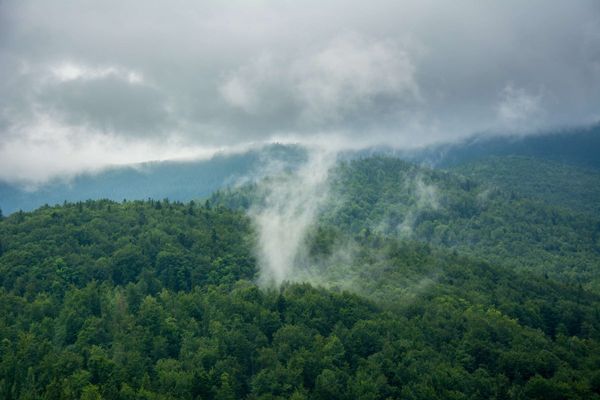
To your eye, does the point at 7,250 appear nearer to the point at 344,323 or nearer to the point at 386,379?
the point at 344,323

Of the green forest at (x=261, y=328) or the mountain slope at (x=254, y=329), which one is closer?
the green forest at (x=261, y=328)

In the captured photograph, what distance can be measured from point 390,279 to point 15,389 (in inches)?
4253

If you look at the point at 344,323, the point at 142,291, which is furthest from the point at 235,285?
the point at 344,323

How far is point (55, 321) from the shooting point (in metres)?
145

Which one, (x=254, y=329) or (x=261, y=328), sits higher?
(x=254, y=329)

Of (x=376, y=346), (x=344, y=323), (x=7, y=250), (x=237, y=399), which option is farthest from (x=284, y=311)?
(x=7, y=250)

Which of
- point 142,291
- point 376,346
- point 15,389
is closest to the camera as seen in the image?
point 15,389

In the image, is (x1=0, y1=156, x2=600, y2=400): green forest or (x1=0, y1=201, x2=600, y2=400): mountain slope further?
(x1=0, y1=201, x2=600, y2=400): mountain slope

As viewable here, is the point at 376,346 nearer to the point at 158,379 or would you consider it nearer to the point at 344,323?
the point at 344,323

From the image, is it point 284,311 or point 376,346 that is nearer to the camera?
point 376,346

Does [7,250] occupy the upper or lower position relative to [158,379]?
upper

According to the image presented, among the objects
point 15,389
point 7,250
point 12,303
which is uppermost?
point 7,250

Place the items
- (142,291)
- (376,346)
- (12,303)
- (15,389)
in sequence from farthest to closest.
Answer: (142,291)
(12,303)
(376,346)
(15,389)

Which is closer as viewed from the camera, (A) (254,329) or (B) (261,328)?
(A) (254,329)
